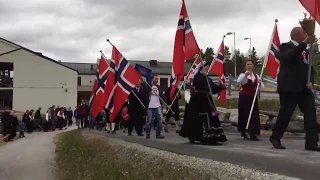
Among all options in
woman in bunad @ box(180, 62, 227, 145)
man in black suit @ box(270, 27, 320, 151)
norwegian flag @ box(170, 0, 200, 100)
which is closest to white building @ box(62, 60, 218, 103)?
norwegian flag @ box(170, 0, 200, 100)

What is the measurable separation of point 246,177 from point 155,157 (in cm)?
309

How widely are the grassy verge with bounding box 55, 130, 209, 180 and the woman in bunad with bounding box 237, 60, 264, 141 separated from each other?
117 inches

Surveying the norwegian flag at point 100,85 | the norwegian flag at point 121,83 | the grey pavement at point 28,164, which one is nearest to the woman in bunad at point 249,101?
the norwegian flag at point 121,83

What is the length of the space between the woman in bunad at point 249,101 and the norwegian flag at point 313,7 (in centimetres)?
339

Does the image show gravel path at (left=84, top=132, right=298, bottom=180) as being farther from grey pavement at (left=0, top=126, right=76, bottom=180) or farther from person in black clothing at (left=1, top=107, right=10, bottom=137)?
person in black clothing at (left=1, top=107, right=10, bottom=137)

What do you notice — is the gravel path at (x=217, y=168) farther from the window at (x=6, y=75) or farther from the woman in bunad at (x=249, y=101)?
the window at (x=6, y=75)

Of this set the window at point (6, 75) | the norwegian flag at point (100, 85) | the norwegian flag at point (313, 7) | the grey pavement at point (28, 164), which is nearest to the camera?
the norwegian flag at point (313, 7)

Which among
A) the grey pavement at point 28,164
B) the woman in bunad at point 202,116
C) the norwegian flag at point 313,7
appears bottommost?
the grey pavement at point 28,164

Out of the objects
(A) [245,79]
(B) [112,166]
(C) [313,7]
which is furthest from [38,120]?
(C) [313,7]

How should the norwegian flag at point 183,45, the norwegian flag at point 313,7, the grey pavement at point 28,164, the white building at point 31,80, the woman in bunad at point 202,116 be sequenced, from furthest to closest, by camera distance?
1. the white building at point 31,80
2. the grey pavement at point 28,164
3. the norwegian flag at point 183,45
4. the woman in bunad at point 202,116
5. the norwegian flag at point 313,7

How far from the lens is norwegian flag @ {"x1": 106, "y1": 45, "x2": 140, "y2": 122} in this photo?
1377cm

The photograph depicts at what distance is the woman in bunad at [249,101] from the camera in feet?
32.2

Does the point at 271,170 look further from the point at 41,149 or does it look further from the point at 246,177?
the point at 41,149

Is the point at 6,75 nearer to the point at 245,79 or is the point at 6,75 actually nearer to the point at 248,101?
the point at 248,101
